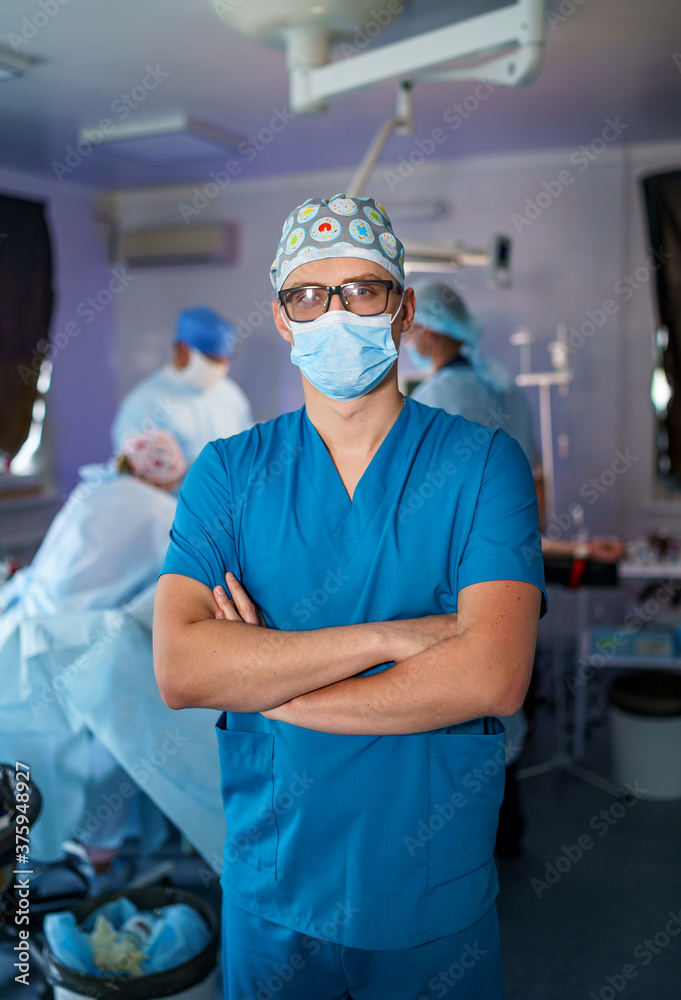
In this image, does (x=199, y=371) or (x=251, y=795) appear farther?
(x=199, y=371)

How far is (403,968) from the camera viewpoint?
3.46ft

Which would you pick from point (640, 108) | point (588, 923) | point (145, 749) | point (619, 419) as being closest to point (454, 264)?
point (640, 108)

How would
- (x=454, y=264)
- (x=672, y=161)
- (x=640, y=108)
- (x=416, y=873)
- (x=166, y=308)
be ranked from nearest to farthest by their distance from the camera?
(x=416, y=873) → (x=454, y=264) → (x=640, y=108) → (x=672, y=161) → (x=166, y=308)

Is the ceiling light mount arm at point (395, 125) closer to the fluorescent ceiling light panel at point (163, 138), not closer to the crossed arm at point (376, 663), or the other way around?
the fluorescent ceiling light panel at point (163, 138)

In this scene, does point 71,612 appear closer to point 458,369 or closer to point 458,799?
point 458,369

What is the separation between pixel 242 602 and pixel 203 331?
2.67m

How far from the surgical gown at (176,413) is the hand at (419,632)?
2734 millimetres

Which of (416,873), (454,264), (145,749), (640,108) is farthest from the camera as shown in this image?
(640,108)

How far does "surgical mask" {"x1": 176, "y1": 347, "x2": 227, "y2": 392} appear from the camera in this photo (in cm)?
368

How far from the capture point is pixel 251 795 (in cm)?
112

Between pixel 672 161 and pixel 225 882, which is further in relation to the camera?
pixel 672 161

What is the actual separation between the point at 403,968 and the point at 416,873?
120 millimetres

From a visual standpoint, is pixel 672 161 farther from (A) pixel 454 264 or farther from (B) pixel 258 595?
(B) pixel 258 595

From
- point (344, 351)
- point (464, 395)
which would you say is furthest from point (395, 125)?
point (344, 351)
